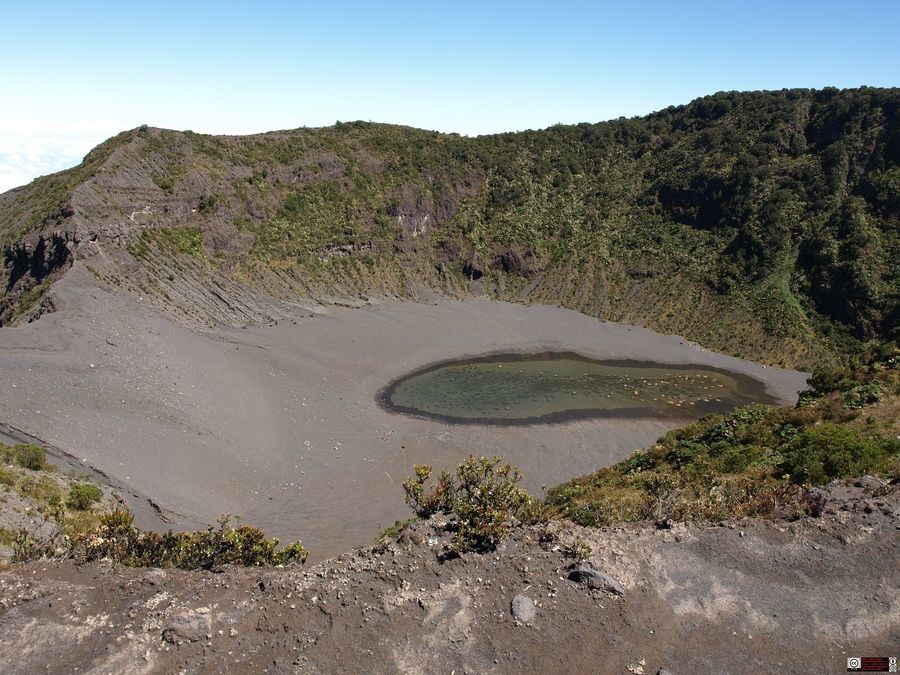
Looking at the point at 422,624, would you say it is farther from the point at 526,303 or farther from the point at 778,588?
the point at 526,303

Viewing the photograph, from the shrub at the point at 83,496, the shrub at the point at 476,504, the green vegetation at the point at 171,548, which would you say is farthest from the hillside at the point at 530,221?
the shrub at the point at 476,504

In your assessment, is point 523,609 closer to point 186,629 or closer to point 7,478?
point 186,629

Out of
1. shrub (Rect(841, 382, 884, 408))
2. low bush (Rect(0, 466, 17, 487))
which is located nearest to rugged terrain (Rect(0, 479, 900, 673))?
low bush (Rect(0, 466, 17, 487))

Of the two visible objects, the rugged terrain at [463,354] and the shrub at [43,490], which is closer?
the rugged terrain at [463,354]

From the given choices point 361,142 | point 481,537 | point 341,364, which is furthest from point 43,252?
point 481,537

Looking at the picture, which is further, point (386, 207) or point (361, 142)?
point (361, 142)

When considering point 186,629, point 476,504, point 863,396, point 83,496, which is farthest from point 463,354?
point 186,629

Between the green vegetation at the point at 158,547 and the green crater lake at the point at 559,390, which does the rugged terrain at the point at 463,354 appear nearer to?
the green vegetation at the point at 158,547
